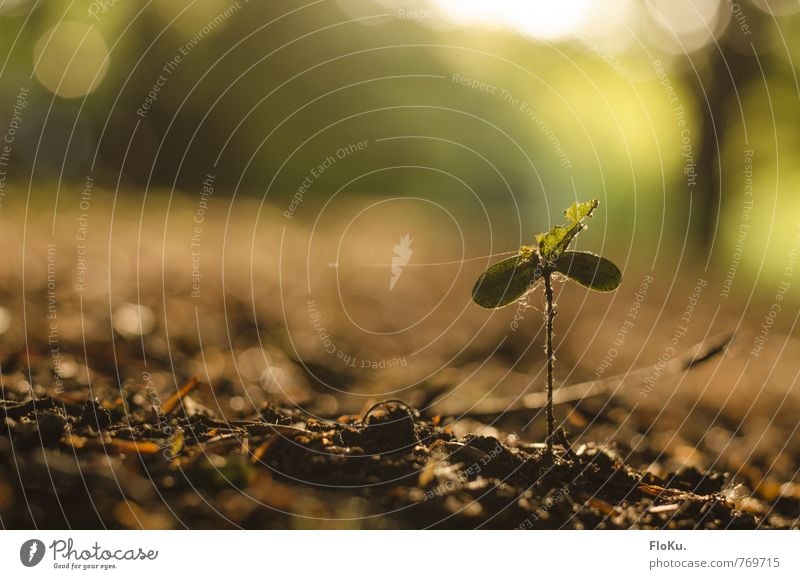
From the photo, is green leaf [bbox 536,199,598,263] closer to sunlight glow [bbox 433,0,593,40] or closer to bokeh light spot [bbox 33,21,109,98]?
sunlight glow [bbox 433,0,593,40]

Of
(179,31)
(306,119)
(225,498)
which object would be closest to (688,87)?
(306,119)

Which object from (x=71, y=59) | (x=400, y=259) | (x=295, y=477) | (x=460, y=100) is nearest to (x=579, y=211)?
(x=295, y=477)

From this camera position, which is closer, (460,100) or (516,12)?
(516,12)

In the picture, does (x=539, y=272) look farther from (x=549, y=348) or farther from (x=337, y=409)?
(x=337, y=409)
